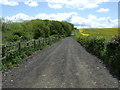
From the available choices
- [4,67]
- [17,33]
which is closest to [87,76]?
[4,67]

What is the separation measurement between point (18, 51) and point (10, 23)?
13440 millimetres

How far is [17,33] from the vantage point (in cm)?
2552

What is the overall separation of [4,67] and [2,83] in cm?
267

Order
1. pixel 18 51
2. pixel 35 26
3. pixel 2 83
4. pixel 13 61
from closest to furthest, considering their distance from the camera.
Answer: pixel 2 83
pixel 13 61
pixel 18 51
pixel 35 26

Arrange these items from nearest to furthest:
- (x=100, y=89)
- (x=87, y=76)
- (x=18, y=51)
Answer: (x=100, y=89)
(x=87, y=76)
(x=18, y=51)

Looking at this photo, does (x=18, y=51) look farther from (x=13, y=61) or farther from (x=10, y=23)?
(x=10, y=23)

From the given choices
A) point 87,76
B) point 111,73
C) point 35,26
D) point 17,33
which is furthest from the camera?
point 35,26

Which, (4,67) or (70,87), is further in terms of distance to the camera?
(4,67)

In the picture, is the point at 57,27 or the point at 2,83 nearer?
the point at 2,83

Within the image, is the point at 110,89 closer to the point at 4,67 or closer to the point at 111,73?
the point at 111,73

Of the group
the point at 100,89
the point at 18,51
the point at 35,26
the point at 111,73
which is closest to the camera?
the point at 100,89

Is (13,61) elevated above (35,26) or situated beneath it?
situated beneath

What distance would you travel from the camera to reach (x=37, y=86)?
23.7 feet

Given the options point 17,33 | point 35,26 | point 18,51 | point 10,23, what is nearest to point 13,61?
point 18,51
